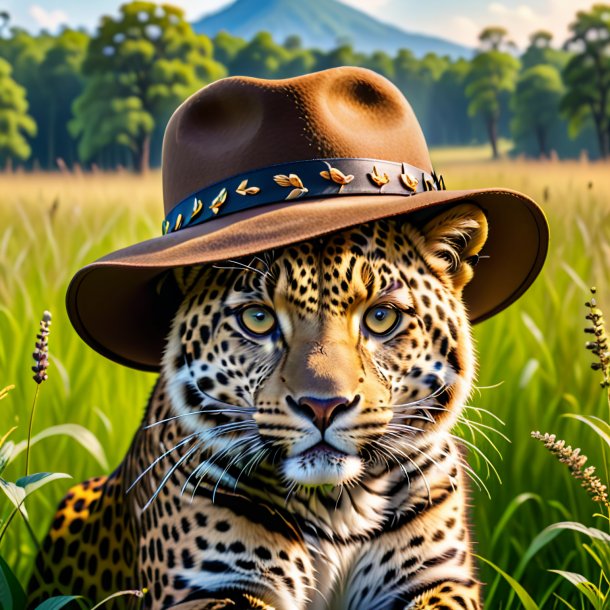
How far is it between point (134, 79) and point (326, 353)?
42626 millimetres

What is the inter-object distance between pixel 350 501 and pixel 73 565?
2.99ft

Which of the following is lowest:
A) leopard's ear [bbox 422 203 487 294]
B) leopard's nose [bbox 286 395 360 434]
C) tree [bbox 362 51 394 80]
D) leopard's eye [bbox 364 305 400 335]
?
leopard's nose [bbox 286 395 360 434]

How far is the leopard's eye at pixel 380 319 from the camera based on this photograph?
2.31 metres

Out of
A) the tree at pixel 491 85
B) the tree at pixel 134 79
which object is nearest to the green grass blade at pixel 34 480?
the tree at pixel 134 79

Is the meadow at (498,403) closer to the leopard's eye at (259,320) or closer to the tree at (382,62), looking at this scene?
the leopard's eye at (259,320)

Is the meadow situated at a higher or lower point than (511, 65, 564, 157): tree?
higher

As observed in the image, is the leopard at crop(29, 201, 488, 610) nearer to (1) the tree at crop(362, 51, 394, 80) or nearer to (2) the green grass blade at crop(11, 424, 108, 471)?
(2) the green grass blade at crop(11, 424, 108, 471)

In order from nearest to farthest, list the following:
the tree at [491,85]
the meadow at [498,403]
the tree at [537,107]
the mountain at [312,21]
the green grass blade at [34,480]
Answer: the green grass blade at [34,480] → the meadow at [498,403] → the tree at [537,107] → the tree at [491,85] → the mountain at [312,21]

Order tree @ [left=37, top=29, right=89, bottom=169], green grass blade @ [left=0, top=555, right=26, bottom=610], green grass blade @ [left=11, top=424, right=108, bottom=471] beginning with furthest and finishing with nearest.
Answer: tree @ [left=37, top=29, right=89, bottom=169] < green grass blade @ [left=11, top=424, right=108, bottom=471] < green grass blade @ [left=0, top=555, right=26, bottom=610]

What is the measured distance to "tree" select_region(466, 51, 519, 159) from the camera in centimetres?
5228

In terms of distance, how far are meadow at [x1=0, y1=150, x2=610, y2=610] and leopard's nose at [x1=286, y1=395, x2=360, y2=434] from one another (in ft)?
2.81

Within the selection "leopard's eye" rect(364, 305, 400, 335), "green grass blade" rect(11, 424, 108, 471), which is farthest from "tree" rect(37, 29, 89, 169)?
"leopard's eye" rect(364, 305, 400, 335)

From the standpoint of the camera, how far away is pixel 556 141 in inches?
1992

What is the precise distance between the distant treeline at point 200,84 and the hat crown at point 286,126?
31.8 metres
